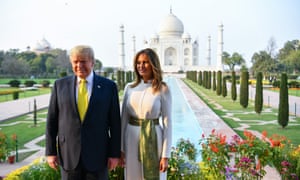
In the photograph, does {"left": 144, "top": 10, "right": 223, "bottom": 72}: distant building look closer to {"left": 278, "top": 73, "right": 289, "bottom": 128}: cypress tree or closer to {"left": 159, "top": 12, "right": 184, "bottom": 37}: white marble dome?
{"left": 159, "top": 12, "right": 184, "bottom": 37}: white marble dome

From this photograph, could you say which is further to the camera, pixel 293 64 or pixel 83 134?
pixel 293 64

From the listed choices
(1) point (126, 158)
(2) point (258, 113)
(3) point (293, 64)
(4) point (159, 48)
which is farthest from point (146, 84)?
(4) point (159, 48)

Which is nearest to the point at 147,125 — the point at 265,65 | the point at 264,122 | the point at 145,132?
the point at 145,132

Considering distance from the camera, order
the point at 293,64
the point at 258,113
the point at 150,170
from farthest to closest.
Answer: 1. the point at 293,64
2. the point at 258,113
3. the point at 150,170

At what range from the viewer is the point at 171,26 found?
4741cm

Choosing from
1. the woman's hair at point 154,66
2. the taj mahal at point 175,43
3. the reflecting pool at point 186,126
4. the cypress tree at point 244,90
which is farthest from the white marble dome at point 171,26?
the woman's hair at point 154,66

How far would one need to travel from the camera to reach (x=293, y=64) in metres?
29.4

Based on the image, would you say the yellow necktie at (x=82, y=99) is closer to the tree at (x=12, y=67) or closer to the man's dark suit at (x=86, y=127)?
the man's dark suit at (x=86, y=127)

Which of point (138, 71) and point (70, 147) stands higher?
point (138, 71)

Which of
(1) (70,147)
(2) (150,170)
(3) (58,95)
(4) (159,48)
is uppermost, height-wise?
(4) (159,48)

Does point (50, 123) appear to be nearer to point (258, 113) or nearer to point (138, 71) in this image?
point (138, 71)

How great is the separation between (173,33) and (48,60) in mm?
20184

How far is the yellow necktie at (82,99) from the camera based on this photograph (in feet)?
5.74

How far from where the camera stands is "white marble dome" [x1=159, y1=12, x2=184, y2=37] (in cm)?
4741
